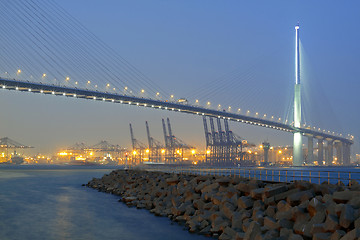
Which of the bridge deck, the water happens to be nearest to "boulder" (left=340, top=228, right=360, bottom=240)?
the water

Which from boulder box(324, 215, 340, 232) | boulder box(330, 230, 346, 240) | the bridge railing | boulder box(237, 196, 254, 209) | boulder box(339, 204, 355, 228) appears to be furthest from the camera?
the bridge railing

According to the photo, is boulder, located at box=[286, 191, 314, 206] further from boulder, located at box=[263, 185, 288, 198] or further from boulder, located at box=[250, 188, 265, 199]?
boulder, located at box=[250, 188, 265, 199]

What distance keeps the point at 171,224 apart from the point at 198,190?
281 cm

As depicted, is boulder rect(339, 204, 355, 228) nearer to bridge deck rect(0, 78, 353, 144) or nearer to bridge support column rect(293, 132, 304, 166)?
bridge deck rect(0, 78, 353, 144)

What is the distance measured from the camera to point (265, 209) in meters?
12.3

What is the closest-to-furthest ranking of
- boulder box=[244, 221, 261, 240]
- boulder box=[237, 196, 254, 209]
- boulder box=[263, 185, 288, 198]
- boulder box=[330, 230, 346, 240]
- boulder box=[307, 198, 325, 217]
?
boulder box=[330, 230, 346, 240] < boulder box=[307, 198, 325, 217] < boulder box=[244, 221, 261, 240] < boulder box=[263, 185, 288, 198] < boulder box=[237, 196, 254, 209]

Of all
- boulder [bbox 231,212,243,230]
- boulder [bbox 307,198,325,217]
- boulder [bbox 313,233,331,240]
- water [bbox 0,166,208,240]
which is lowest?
water [bbox 0,166,208,240]

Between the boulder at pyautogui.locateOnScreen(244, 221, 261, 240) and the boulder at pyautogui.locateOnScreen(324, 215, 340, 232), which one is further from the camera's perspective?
the boulder at pyautogui.locateOnScreen(244, 221, 261, 240)

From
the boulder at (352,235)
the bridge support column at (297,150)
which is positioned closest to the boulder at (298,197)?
the boulder at (352,235)

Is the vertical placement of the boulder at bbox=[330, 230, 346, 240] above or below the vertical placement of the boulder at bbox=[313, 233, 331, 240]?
above

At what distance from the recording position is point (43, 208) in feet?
69.1

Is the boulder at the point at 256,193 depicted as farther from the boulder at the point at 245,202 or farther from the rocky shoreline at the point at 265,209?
the boulder at the point at 245,202

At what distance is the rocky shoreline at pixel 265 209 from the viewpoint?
9320mm

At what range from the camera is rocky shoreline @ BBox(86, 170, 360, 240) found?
30.6ft
